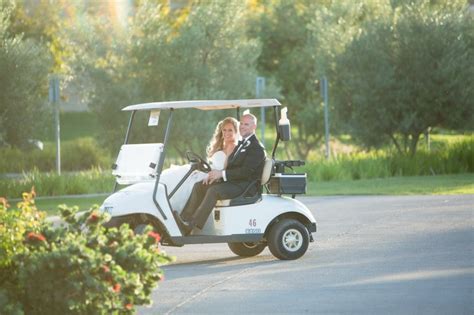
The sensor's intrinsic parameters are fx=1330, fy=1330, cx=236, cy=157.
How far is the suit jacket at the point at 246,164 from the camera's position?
1434cm

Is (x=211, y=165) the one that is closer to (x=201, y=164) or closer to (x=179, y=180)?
(x=201, y=164)

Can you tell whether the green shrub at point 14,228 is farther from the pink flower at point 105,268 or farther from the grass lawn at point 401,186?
the grass lawn at point 401,186

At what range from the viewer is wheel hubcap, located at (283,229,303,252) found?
1447 cm

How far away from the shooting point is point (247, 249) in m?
15.2

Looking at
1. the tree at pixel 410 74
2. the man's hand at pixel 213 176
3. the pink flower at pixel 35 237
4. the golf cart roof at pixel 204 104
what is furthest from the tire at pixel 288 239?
the tree at pixel 410 74

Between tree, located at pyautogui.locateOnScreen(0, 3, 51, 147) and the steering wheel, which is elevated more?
tree, located at pyautogui.locateOnScreen(0, 3, 51, 147)

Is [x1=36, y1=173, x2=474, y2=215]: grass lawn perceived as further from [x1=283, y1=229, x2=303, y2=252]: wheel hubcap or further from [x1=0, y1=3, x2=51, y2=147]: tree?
[x1=283, y1=229, x2=303, y2=252]: wheel hubcap

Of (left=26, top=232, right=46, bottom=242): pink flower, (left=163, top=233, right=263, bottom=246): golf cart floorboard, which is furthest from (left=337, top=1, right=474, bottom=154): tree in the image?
(left=26, top=232, right=46, bottom=242): pink flower

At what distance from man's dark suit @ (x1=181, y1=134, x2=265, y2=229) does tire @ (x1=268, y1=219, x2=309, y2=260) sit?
50 centimetres

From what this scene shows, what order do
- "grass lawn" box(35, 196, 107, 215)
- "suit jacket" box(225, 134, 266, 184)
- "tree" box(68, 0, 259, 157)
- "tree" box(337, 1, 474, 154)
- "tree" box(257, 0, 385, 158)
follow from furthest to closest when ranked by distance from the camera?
1. "tree" box(257, 0, 385, 158)
2. "tree" box(68, 0, 259, 157)
3. "tree" box(337, 1, 474, 154)
4. "grass lawn" box(35, 196, 107, 215)
5. "suit jacket" box(225, 134, 266, 184)

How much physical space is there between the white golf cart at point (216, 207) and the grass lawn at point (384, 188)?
864 cm

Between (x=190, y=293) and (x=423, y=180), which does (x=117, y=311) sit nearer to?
(x=190, y=293)

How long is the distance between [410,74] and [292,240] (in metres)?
20.3

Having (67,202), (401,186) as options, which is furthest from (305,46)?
(67,202)
